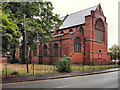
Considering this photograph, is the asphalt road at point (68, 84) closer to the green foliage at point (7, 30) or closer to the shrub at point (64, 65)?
the green foliage at point (7, 30)

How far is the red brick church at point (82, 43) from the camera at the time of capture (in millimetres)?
35219

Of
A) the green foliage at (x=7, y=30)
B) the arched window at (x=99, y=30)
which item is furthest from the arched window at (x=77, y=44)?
the green foliage at (x=7, y=30)

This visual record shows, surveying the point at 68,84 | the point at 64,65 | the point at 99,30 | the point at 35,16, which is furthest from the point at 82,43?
the point at 68,84

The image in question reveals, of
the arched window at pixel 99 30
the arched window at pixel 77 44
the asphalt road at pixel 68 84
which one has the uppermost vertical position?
the arched window at pixel 99 30

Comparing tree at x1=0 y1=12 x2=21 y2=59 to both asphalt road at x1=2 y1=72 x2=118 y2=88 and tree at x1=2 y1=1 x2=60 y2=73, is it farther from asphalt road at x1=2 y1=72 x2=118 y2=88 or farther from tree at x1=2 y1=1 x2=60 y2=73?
tree at x1=2 y1=1 x2=60 y2=73

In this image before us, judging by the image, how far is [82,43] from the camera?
124 feet

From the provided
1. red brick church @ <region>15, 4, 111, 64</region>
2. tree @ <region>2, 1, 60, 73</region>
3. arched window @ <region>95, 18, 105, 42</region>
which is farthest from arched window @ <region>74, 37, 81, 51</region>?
tree @ <region>2, 1, 60, 73</region>

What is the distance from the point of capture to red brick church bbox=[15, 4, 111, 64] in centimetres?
3522

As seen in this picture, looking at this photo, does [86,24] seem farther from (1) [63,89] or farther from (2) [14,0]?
(1) [63,89]

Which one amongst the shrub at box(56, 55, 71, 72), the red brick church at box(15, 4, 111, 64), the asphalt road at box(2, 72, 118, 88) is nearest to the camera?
the asphalt road at box(2, 72, 118, 88)

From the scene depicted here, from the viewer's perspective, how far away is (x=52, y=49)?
40156 millimetres

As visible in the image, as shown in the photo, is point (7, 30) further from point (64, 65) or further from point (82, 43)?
point (82, 43)

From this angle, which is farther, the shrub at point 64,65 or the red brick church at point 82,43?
the red brick church at point 82,43

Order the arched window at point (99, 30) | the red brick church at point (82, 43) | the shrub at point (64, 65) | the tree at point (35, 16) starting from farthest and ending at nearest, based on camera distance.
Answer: the arched window at point (99, 30), the red brick church at point (82, 43), the tree at point (35, 16), the shrub at point (64, 65)
